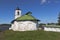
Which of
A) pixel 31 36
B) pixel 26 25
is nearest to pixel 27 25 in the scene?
pixel 26 25

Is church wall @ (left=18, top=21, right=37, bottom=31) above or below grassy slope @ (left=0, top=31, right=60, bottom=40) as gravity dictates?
above

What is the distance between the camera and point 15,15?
5691 centimetres

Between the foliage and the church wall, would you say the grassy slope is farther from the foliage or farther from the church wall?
the church wall

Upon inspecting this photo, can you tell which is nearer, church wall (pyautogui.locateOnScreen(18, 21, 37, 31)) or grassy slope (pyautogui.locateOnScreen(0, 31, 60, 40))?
grassy slope (pyautogui.locateOnScreen(0, 31, 60, 40))

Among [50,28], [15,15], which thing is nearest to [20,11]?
[15,15]

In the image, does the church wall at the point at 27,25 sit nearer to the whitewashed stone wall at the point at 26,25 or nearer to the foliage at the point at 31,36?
the whitewashed stone wall at the point at 26,25

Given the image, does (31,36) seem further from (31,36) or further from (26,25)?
(26,25)

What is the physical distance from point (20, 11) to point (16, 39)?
27.3 meters

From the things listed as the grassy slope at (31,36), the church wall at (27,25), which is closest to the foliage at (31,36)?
the grassy slope at (31,36)

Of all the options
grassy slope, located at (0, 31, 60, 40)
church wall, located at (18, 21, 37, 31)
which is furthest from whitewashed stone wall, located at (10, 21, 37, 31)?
grassy slope, located at (0, 31, 60, 40)

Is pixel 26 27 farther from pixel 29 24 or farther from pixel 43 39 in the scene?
pixel 43 39

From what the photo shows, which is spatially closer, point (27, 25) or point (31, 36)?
point (31, 36)

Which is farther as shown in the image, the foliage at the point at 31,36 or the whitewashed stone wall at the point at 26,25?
the whitewashed stone wall at the point at 26,25

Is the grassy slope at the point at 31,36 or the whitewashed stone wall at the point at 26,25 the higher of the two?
the whitewashed stone wall at the point at 26,25
